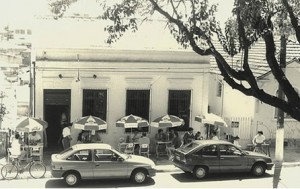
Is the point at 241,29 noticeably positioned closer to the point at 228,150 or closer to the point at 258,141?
the point at 228,150

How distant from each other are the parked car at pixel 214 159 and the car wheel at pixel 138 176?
171 cm

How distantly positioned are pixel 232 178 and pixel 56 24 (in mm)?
11529

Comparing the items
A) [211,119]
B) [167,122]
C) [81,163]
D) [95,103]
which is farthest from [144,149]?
[81,163]

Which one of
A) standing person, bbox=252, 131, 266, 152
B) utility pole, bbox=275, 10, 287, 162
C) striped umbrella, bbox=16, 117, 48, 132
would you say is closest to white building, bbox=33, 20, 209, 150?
striped umbrella, bbox=16, 117, 48, 132

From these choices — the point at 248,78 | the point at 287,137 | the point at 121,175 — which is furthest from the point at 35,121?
the point at 287,137

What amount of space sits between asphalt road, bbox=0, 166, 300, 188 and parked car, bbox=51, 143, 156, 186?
0.37m

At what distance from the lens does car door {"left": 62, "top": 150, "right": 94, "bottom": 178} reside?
15.0 m

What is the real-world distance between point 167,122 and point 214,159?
3.55 m

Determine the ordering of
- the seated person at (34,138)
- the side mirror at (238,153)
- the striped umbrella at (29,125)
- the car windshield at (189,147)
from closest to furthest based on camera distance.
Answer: the car windshield at (189,147) → the side mirror at (238,153) → the striped umbrella at (29,125) → the seated person at (34,138)

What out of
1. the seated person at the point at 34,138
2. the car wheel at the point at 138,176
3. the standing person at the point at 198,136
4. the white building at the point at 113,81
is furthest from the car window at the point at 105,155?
the standing person at the point at 198,136

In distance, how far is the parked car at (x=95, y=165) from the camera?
15038mm

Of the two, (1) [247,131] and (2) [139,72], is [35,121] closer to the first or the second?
(2) [139,72]

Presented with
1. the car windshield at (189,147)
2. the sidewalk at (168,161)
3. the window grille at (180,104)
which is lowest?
the sidewalk at (168,161)

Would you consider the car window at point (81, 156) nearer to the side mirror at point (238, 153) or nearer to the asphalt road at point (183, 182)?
the asphalt road at point (183, 182)
